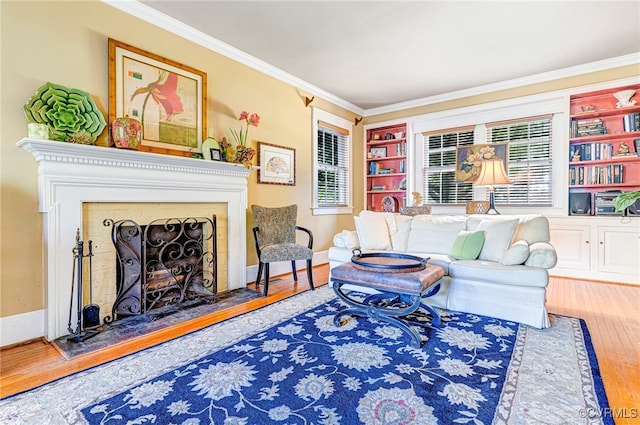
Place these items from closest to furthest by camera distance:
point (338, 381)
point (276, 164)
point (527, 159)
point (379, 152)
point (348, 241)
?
1. point (338, 381)
2. point (348, 241)
3. point (276, 164)
4. point (527, 159)
5. point (379, 152)

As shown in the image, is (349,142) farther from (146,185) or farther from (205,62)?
(146,185)

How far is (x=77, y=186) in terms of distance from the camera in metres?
2.36

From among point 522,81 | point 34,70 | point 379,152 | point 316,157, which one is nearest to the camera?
point 34,70

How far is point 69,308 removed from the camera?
2.33 meters

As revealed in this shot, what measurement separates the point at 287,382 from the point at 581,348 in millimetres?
1945

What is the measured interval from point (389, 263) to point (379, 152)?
12.3 ft

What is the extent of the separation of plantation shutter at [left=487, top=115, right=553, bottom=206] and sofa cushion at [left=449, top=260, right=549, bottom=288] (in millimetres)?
2241

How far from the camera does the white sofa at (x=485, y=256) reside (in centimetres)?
252

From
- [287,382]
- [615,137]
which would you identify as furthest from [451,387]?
[615,137]

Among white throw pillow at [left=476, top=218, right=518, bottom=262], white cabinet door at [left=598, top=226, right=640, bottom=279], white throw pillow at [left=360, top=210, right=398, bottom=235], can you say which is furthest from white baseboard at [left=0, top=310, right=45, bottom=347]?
white cabinet door at [left=598, top=226, right=640, bottom=279]

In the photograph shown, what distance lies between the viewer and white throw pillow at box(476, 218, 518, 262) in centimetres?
287

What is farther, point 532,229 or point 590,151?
point 590,151

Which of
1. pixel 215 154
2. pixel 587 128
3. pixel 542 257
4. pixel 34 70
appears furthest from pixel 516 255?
pixel 34 70
